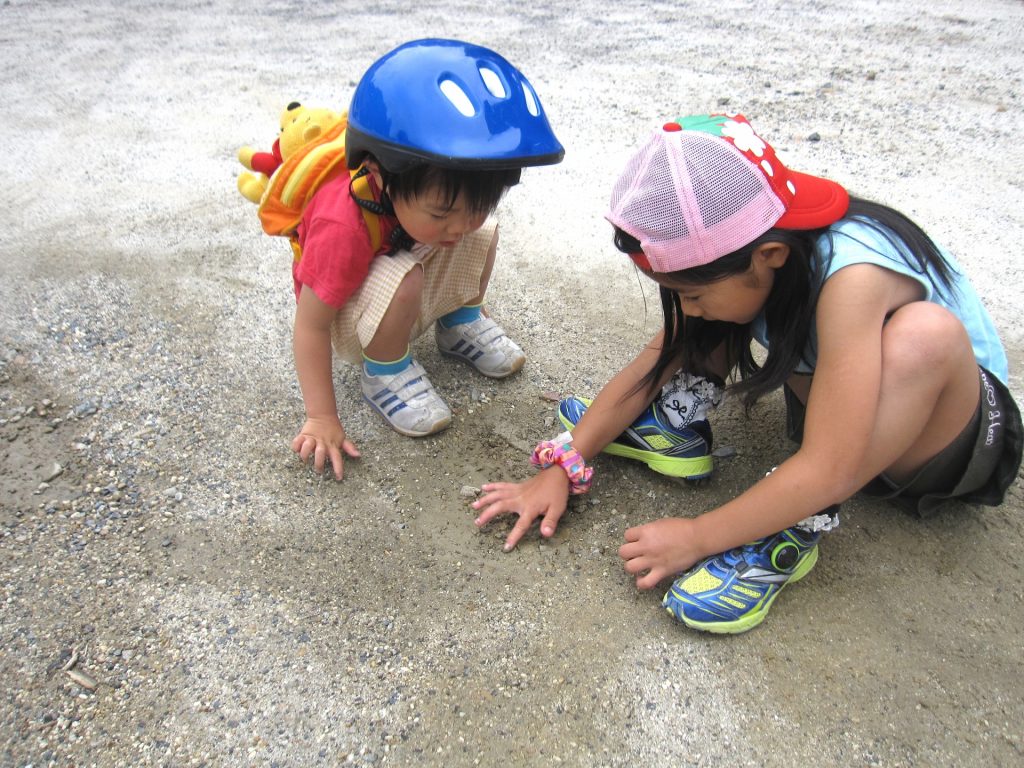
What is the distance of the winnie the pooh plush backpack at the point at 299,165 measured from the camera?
1656 millimetres

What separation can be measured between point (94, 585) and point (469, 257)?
102 centimetres

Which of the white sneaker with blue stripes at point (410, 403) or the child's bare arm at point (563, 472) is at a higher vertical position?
the child's bare arm at point (563, 472)

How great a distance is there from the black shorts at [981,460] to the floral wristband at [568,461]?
1.81ft

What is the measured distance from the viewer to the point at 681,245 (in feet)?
A: 3.83

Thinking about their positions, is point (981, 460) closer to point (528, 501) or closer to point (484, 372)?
point (528, 501)

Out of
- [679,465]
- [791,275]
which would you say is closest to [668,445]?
[679,465]

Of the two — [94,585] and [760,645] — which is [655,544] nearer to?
[760,645]

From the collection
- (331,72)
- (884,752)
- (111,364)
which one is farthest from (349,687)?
(331,72)

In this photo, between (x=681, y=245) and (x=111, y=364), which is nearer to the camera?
(x=681, y=245)

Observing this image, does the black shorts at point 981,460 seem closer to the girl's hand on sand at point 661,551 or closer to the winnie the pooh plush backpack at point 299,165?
the girl's hand on sand at point 661,551

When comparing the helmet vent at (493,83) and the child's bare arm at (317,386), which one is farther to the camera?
the child's bare arm at (317,386)

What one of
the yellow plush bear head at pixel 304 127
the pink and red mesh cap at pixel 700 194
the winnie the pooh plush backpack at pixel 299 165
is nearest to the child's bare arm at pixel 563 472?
the pink and red mesh cap at pixel 700 194

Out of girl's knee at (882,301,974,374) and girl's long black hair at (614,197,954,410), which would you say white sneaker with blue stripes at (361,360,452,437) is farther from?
girl's knee at (882,301,974,374)

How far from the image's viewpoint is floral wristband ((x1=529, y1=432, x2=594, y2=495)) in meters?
1.57
